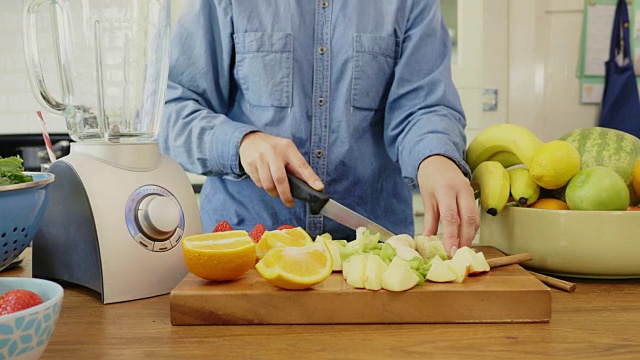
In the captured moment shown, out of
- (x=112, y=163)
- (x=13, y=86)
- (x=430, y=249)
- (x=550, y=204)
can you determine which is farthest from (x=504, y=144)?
(x=13, y=86)

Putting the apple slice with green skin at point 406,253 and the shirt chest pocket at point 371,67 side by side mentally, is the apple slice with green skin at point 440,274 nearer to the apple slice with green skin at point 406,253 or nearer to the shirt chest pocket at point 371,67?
the apple slice with green skin at point 406,253

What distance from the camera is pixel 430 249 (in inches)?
33.0

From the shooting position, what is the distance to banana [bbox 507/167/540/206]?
3.04ft

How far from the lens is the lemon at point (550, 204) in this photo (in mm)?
911

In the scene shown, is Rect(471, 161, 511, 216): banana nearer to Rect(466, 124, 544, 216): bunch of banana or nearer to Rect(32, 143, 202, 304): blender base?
Rect(466, 124, 544, 216): bunch of banana

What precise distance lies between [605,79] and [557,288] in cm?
196

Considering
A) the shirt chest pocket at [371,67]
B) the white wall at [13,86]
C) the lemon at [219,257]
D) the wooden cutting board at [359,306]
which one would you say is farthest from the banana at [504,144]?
the white wall at [13,86]

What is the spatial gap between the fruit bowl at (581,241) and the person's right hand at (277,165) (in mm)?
315

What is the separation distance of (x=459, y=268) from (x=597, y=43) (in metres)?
2.14

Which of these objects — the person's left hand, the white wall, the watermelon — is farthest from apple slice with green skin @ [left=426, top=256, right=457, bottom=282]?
the white wall

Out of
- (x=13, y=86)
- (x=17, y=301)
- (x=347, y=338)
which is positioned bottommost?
(x=347, y=338)

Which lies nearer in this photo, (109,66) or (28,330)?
(28,330)

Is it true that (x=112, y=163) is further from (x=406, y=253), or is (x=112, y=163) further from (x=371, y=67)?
(x=371, y=67)

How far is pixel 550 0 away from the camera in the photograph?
254 centimetres
